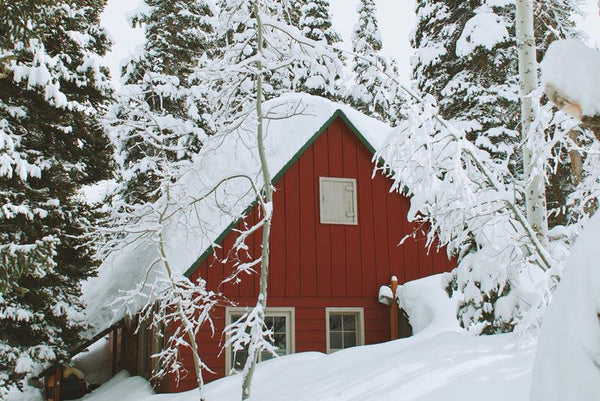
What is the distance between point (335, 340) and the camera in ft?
41.2

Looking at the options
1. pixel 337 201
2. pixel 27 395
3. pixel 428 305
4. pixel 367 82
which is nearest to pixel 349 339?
pixel 428 305

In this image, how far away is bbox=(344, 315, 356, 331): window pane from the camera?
1268cm

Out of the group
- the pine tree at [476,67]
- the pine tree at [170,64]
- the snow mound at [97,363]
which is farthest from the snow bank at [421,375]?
the pine tree at [170,64]

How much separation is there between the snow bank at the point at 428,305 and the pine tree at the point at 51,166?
6367 mm

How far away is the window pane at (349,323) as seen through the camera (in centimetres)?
1268

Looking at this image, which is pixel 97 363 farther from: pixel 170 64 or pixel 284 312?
pixel 170 64

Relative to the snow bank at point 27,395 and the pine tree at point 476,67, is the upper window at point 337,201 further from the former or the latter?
the snow bank at point 27,395

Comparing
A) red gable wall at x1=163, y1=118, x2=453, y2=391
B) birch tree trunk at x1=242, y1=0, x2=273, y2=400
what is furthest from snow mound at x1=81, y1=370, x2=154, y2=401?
birch tree trunk at x1=242, y1=0, x2=273, y2=400

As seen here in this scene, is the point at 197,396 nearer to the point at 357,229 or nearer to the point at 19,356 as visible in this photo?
the point at 19,356

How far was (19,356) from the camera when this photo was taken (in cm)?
1092

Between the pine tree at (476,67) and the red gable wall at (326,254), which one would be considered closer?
the red gable wall at (326,254)

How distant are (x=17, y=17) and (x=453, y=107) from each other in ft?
48.7

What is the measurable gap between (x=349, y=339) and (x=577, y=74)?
1133cm

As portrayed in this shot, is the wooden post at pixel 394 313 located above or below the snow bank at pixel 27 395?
above
